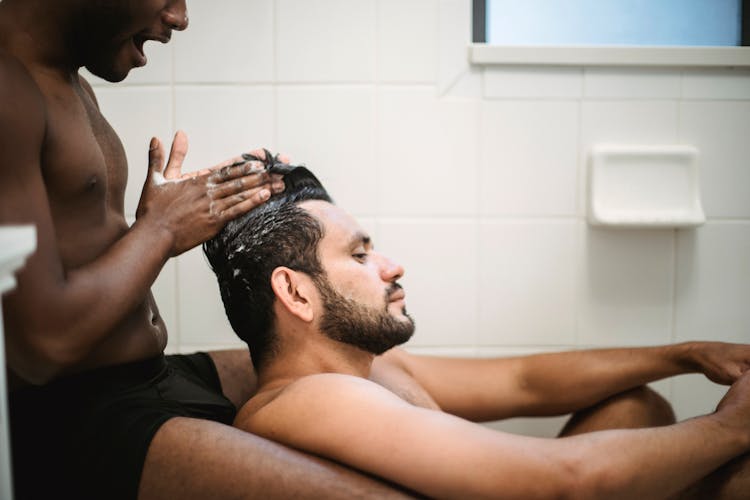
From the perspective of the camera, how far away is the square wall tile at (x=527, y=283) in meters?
1.80

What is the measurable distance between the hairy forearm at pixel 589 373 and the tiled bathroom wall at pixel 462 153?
27 centimetres

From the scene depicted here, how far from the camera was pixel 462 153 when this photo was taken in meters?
1.77

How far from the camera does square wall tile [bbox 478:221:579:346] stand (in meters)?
1.80

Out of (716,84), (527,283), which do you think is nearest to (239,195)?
(527,283)

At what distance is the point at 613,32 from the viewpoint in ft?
6.16

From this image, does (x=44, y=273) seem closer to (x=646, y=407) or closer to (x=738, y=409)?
(x=738, y=409)

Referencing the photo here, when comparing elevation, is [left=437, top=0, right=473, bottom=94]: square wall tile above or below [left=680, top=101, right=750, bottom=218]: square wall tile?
Result: above

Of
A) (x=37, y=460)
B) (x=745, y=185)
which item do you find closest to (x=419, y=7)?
(x=745, y=185)

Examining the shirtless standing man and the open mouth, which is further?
the open mouth

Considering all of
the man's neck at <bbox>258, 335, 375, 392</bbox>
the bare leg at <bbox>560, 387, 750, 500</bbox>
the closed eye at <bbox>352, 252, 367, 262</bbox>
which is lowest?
the bare leg at <bbox>560, 387, 750, 500</bbox>

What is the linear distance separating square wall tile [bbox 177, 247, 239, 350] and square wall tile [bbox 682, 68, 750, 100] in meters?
1.33

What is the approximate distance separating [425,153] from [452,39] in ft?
0.96

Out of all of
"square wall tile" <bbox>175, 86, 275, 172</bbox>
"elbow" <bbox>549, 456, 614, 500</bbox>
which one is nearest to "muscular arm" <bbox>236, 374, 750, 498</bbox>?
"elbow" <bbox>549, 456, 614, 500</bbox>

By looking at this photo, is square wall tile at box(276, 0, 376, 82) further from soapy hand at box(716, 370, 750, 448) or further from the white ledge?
soapy hand at box(716, 370, 750, 448)
